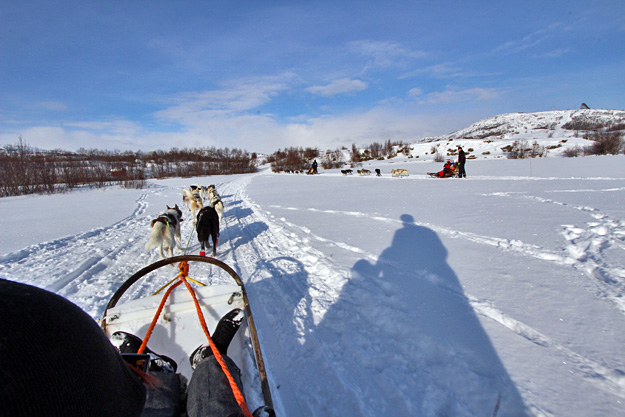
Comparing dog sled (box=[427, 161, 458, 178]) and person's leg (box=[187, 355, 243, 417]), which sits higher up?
dog sled (box=[427, 161, 458, 178])

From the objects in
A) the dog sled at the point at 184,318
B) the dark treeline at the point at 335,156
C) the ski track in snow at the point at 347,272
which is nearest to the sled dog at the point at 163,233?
the ski track in snow at the point at 347,272

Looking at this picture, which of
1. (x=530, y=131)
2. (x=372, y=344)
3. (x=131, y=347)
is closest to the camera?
(x=131, y=347)

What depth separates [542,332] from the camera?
7.50 feet

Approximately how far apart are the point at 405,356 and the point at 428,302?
2.69ft

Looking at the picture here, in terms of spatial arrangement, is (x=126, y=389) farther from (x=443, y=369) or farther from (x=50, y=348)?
(x=443, y=369)

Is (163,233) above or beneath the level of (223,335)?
above

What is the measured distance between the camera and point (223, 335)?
1942 millimetres

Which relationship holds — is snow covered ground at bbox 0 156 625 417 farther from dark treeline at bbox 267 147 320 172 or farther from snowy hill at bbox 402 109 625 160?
dark treeline at bbox 267 147 320 172

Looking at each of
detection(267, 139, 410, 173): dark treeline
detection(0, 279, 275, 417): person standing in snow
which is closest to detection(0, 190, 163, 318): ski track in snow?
detection(0, 279, 275, 417): person standing in snow

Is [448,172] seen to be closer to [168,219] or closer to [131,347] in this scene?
[168,219]

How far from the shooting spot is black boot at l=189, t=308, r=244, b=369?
185 cm

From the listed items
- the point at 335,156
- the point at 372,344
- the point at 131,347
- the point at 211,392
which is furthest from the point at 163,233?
the point at 335,156

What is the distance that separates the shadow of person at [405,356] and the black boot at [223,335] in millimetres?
677

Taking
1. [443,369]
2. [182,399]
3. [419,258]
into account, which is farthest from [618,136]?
[182,399]
